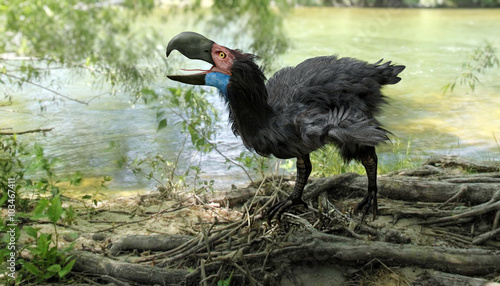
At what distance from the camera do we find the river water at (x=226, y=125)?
602 cm

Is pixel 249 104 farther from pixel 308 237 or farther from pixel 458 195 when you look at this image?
pixel 458 195

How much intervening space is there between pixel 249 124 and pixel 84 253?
4.55ft

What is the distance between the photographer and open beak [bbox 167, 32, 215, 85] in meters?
3.07

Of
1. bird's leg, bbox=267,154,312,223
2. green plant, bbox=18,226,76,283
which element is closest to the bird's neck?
bird's leg, bbox=267,154,312,223

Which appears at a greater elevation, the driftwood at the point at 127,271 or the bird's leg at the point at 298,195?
the bird's leg at the point at 298,195

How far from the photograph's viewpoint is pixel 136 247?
141 inches

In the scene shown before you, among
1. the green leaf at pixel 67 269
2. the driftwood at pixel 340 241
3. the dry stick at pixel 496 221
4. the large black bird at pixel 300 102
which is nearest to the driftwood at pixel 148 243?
the driftwood at pixel 340 241

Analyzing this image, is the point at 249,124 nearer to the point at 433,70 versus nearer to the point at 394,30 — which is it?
the point at 433,70

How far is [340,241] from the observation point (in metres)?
3.37

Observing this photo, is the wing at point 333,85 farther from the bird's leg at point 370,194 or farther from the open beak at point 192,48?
the open beak at point 192,48

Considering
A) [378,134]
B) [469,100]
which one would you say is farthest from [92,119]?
[469,100]

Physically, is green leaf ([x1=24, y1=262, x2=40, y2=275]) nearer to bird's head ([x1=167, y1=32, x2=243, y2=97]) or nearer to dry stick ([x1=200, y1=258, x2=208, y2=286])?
dry stick ([x1=200, y1=258, x2=208, y2=286])

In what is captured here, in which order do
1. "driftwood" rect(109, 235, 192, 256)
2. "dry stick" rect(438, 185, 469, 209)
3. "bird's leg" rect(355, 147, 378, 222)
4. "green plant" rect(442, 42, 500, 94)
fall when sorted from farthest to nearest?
"green plant" rect(442, 42, 500, 94)
"dry stick" rect(438, 185, 469, 209)
"bird's leg" rect(355, 147, 378, 222)
"driftwood" rect(109, 235, 192, 256)

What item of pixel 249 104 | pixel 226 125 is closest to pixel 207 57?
pixel 249 104
